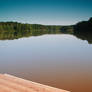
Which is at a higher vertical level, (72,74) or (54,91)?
(54,91)

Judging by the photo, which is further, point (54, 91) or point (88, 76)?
point (88, 76)

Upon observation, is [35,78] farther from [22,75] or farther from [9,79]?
[9,79]

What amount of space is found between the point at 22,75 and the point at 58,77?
3.07 ft

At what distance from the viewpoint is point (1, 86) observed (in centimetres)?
222

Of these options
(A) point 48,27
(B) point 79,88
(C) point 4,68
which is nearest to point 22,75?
(C) point 4,68

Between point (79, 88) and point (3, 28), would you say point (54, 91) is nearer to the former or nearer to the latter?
point (79, 88)

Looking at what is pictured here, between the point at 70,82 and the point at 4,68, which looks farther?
the point at 4,68

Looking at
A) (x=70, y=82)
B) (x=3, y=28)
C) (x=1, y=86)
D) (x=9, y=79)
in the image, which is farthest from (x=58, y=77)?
(x=3, y=28)

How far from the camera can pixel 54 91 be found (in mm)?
1973

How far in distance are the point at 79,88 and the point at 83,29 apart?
40.7 meters

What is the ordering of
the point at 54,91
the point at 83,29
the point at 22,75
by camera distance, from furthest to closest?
the point at 83,29
the point at 22,75
the point at 54,91

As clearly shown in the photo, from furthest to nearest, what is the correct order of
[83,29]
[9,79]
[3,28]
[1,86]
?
[83,29] < [3,28] < [9,79] < [1,86]

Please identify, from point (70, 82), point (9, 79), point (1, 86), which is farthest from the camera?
point (70, 82)

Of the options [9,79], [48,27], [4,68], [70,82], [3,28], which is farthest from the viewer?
[48,27]
